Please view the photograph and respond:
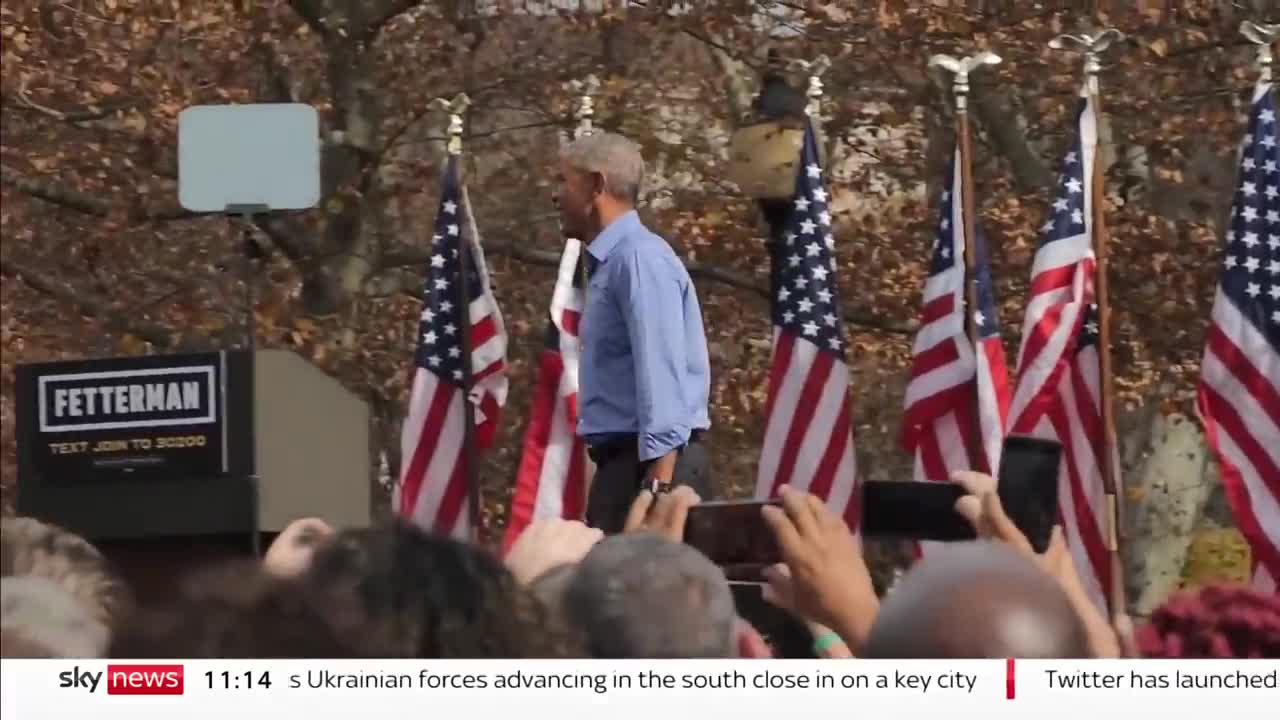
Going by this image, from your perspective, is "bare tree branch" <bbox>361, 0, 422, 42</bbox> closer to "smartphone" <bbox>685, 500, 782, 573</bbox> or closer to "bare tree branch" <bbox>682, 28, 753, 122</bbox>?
"bare tree branch" <bbox>682, 28, 753, 122</bbox>

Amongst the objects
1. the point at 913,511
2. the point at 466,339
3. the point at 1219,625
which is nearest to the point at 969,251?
the point at 466,339

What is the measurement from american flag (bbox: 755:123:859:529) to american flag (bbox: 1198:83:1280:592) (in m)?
1.26

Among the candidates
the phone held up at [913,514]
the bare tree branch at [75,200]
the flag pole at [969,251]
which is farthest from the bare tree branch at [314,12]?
the phone held up at [913,514]

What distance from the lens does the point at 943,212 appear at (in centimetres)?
988

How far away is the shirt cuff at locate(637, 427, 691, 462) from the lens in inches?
273

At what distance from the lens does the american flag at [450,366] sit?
1038 centimetres

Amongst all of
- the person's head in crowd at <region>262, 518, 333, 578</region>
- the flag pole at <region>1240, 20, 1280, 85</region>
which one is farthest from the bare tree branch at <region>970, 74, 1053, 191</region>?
the person's head in crowd at <region>262, 518, 333, 578</region>

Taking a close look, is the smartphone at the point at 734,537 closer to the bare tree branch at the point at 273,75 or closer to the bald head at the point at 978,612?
the bald head at the point at 978,612

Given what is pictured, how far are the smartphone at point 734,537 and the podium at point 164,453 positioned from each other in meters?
2.37

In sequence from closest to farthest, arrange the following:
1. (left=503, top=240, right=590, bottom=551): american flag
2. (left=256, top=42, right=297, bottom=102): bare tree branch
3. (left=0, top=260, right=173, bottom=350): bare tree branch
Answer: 1. (left=503, top=240, right=590, bottom=551): american flag
2. (left=256, top=42, right=297, bottom=102): bare tree branch
3. (left=0, top=260, right=173, bottom=350): bare tree branch

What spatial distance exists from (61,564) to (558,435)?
286 inches
